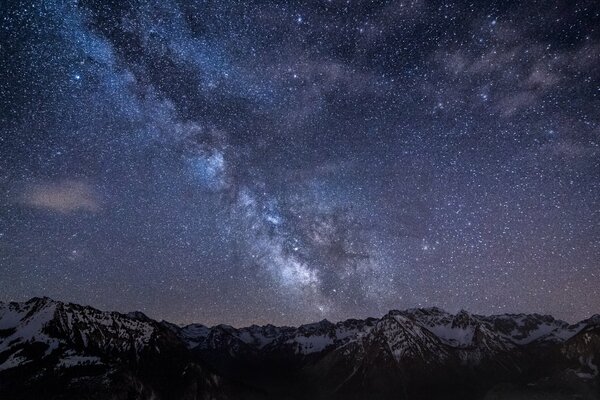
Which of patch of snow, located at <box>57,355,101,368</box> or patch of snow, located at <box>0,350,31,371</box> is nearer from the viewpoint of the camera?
patch of snow, located at <box>57,355,101,368</box>

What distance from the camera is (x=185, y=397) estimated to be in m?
195

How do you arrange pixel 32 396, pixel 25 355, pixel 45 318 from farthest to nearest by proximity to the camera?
pixel 45 318, pixel 25 355, pixel 32 396

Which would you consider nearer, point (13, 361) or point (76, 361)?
point (76, 361)

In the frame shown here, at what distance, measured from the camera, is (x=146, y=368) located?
7795 inches

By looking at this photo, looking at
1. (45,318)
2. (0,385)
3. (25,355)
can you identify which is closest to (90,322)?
(45,318)

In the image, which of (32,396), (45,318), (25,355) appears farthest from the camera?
(45,318)

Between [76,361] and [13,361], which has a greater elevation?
[13,361]

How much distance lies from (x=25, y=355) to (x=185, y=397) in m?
65.1

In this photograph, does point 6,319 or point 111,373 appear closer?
point 111,373

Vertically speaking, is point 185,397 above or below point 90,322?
below

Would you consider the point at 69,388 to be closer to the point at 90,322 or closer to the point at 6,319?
the point at 90,322

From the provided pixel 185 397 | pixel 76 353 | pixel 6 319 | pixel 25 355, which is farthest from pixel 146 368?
pixel 6 319

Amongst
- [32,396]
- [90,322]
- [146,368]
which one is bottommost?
[32,396]

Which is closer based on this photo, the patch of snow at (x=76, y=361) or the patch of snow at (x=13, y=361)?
the patch of snow at (x=76, y=361)
